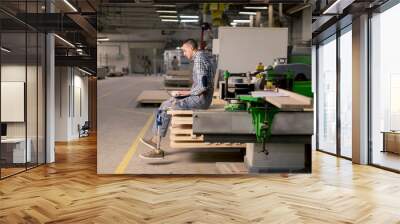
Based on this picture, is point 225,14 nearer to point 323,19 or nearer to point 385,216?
point 385,216

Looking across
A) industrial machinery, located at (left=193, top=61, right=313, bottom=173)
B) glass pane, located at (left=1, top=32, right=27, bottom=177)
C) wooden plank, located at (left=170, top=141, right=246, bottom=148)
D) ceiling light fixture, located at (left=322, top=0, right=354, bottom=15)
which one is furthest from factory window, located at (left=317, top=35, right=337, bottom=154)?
glass pane, located at (left=1, top=32, right=27, bottom=177)

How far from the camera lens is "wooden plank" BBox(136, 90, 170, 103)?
16.1ft

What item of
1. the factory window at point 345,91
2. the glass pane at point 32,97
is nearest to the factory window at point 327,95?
the factory window at point 345,91

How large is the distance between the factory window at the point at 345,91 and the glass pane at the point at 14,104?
5.63m

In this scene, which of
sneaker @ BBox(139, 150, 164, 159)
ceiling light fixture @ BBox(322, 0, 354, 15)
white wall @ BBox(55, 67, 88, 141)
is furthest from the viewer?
white wall @ BBox(55, 67, 88, 141)

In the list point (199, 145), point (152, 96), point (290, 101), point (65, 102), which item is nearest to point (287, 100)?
point (290, 101)

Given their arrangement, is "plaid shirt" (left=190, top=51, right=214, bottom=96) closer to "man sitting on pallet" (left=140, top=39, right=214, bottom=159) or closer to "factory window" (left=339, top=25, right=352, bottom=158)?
"man sitting on pallet" (left=140, top=39, right=214, bottom=159)

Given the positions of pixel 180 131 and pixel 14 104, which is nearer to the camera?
pixel 180 131

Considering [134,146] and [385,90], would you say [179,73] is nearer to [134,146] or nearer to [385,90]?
[134,146]

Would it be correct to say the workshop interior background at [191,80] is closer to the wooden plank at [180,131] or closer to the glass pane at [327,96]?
the wooden plank at [180,131]

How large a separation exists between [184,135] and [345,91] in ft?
16.0

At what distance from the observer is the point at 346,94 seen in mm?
8555

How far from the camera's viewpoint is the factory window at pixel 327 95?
924 cm

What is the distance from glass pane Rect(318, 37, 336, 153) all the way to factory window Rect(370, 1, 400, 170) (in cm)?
176
